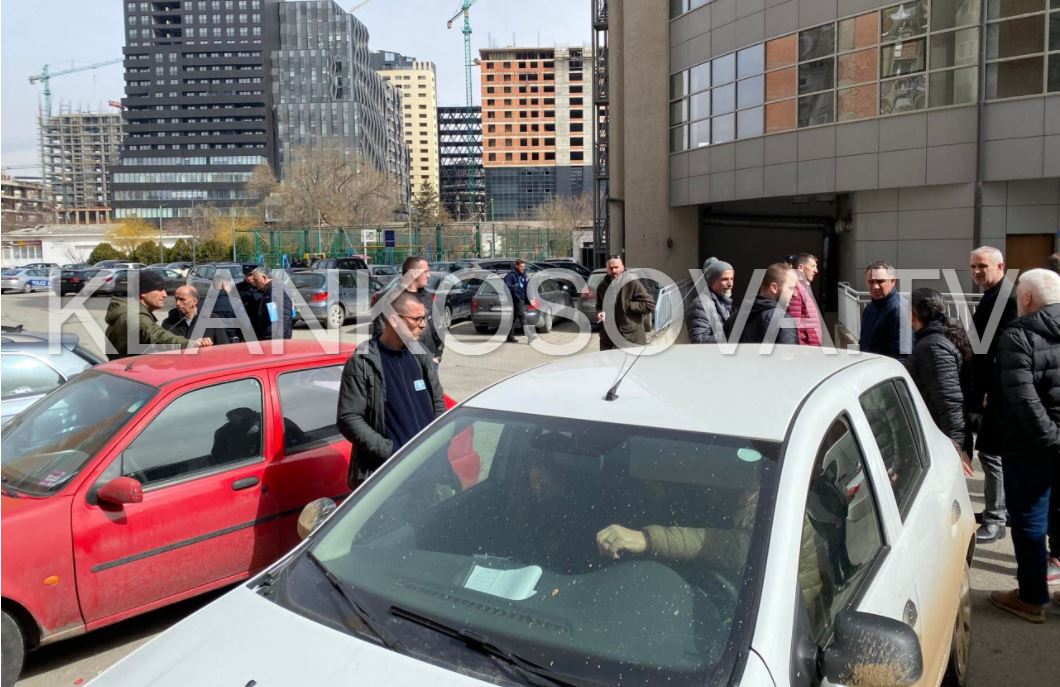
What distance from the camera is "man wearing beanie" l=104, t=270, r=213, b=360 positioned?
693cm

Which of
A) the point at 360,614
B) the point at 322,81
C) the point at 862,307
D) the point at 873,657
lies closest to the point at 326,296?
the point at 862,307

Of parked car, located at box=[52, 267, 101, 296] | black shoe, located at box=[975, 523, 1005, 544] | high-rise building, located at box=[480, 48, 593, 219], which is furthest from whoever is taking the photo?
high-rise building, located at box=[480, 48, 593, 219]

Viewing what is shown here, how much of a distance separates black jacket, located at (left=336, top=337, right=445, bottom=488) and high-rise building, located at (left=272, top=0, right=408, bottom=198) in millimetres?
137986

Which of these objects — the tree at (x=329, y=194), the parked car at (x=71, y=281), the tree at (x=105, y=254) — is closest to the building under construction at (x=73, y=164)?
the tree at (x=105, y=254)

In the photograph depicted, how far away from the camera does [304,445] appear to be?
4.82 metres

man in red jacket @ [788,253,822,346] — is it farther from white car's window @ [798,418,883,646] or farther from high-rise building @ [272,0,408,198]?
high-rise building @ [272,0,408,198]

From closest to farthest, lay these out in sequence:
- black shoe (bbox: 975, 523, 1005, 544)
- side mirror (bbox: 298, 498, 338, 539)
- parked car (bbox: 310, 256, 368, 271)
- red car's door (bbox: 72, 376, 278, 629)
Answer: side mirror (bbox: 298, 498, 338, 539), red car's door (bbox: 72, 376, 278, 629), black shoe (bbox: 975, 523, 1005, 544), parked car (bbox: 310, 256, 368, 271)

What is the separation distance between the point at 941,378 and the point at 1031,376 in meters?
0.81

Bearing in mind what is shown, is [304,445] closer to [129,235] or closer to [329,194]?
[329,194]

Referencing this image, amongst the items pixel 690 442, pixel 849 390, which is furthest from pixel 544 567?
pixel 849 390

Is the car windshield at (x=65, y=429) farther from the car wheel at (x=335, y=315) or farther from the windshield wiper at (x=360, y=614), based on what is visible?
the car wheel at (x=335, y=315)

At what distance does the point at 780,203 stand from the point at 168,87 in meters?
149

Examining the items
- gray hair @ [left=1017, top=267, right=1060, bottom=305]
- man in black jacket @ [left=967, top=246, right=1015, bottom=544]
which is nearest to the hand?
gray hair @ [left=1017, top=267, right=1060, bottom=305]

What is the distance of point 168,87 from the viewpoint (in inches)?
5886
